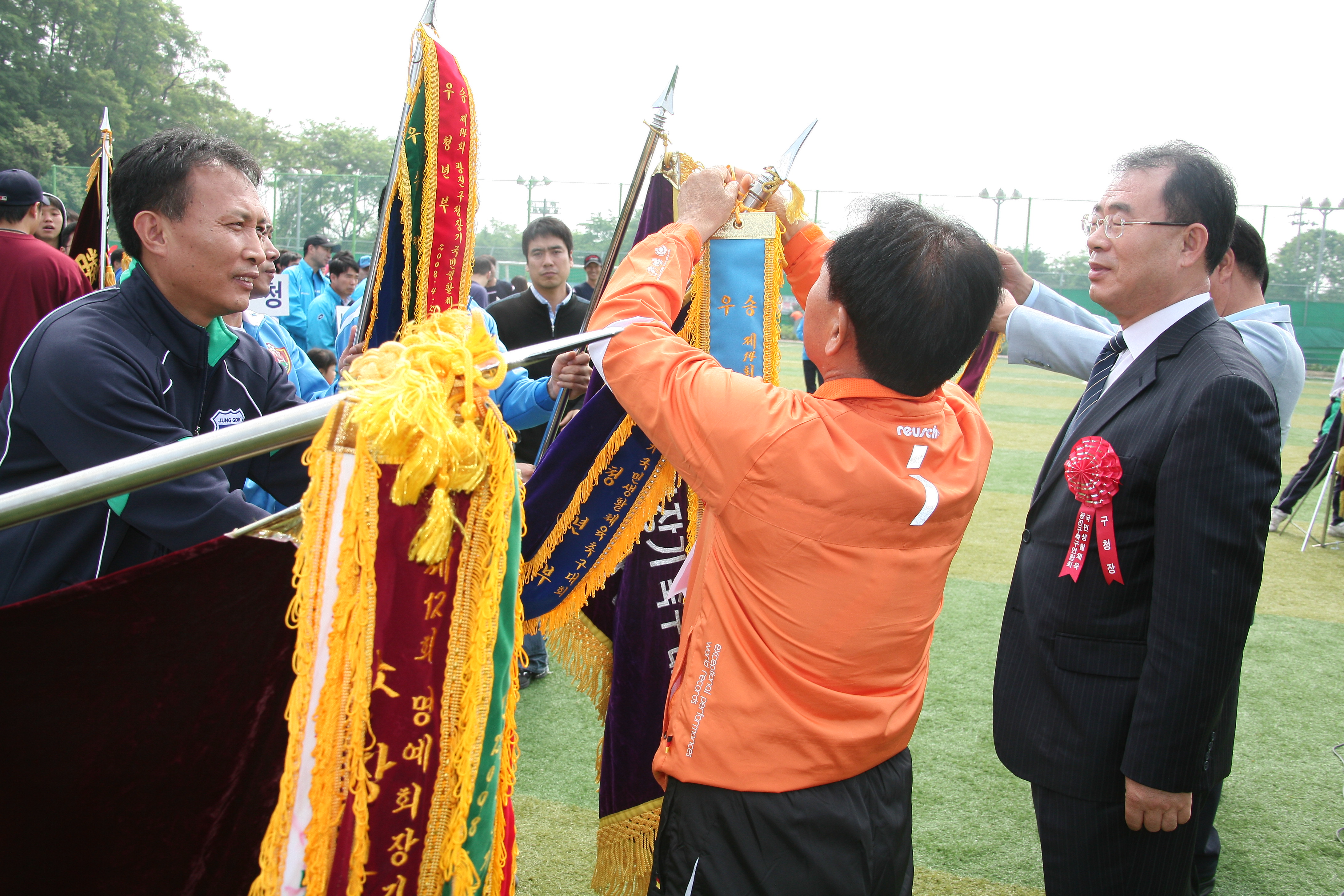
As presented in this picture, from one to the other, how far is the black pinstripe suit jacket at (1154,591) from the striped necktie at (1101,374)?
11 cm

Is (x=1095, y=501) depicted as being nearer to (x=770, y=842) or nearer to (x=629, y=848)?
(x=770, y=842)

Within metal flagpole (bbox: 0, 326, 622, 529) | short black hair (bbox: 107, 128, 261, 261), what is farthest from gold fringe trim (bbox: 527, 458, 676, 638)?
short black hair (bbox: 107, 128, 261, 261)

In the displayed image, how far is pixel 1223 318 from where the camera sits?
2469mm

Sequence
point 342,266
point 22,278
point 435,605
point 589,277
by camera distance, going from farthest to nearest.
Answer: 1. point 589,277
2. point 342,266
3. point 22,278
4. point 435,605

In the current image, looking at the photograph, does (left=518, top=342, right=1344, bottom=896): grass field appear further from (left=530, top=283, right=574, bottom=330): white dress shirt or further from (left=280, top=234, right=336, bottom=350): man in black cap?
(left=280, top=234, right=336, bottom=350): man in black cap

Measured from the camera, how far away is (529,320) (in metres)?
4.32

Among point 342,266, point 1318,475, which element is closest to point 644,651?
point 342,266

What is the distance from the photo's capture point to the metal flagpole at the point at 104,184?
3.50m

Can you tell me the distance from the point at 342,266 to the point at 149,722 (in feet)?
23.8

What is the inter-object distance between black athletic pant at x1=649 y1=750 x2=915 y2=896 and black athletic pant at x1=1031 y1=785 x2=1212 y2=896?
596 millimetres

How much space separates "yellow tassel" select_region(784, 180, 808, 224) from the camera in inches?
70.3

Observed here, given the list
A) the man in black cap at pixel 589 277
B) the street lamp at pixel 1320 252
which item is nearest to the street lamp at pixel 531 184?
the man in black cap at pixel 589 277

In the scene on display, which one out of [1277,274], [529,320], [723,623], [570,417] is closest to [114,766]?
[723,623]

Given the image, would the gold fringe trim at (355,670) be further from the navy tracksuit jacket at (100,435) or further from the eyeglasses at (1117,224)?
the eyeglasses at (1117,224)
